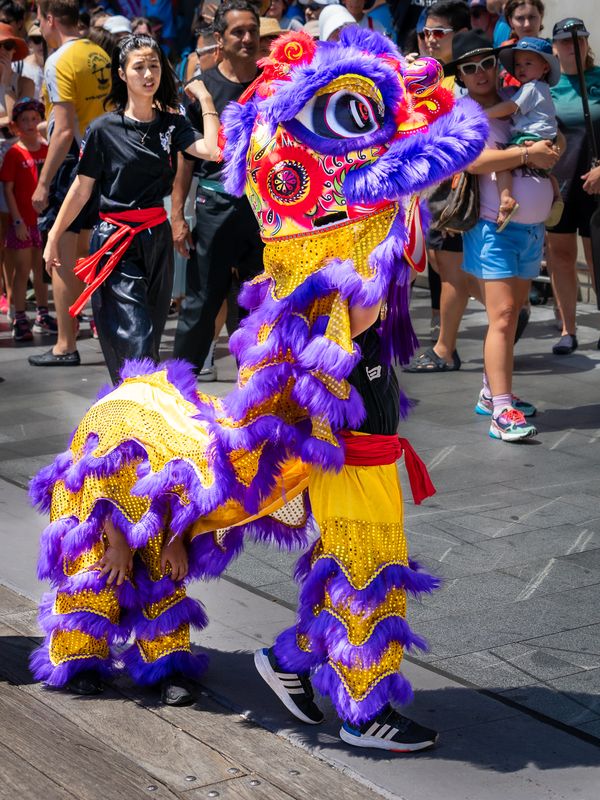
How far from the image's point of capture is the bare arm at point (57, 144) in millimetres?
8617

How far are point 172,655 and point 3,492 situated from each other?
244cm

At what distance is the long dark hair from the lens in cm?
610

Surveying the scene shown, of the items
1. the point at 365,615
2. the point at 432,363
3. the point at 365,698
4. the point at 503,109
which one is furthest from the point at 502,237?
the point at 365,698

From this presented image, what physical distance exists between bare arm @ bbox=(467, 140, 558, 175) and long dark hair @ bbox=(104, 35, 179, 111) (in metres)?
1.70

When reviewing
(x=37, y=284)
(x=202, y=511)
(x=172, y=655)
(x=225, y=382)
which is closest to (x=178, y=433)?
(x=202, y=511)

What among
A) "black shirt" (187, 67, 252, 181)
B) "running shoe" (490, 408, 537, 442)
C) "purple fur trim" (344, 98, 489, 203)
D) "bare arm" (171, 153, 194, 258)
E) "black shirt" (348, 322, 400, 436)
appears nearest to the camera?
"purple fur trim" (344, 98, 489, 203)

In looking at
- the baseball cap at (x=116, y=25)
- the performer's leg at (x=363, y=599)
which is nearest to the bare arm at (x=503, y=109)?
the performer's leg at (x=363, y=599)

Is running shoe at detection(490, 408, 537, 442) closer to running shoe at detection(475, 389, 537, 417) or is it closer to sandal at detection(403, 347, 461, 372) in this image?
running shoe at detection(475, 389, 537, 417)

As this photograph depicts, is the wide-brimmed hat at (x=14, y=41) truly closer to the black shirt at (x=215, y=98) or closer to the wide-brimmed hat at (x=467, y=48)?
the black shirt at (x=215, y=98)

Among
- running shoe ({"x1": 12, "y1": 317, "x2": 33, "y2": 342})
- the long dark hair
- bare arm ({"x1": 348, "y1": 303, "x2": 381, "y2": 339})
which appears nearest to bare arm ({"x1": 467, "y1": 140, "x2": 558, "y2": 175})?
the long dark hair

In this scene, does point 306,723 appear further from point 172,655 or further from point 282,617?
point 282,617

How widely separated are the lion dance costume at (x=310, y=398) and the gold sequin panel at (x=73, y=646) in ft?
0.08

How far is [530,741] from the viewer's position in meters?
3.70

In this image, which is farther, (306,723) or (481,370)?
(481,370)
